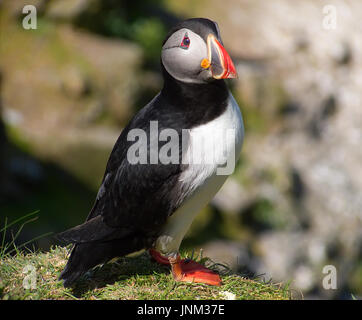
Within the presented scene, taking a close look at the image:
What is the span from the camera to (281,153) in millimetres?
12836

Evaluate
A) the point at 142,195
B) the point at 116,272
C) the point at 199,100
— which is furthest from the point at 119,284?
the point at 199,100

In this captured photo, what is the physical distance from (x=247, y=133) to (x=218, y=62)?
9.53 meters

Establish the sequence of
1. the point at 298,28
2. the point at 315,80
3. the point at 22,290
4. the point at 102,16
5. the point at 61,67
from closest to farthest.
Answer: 1. the point at 22,290
2. the point at 61,67
3. the point at 102,16
4. the point at 315,80
5. the point at 298,28

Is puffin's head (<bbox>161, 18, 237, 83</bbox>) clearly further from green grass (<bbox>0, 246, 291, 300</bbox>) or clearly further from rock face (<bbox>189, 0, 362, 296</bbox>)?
rock face (<bbox>189, 0, 362, 296</bbox>)

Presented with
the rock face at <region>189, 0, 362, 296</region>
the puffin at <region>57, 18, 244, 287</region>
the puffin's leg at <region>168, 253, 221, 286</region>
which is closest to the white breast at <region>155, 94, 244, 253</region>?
the puffin at <region>57, 18, 244, 287</region>

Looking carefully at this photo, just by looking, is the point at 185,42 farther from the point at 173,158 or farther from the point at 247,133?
the point at 247,133

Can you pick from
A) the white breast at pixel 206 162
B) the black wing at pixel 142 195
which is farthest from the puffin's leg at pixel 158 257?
the black wing at pixel 142 195

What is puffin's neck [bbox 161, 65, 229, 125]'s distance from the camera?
378 cm

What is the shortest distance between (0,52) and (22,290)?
8.45 meters

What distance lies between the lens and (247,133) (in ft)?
42.9

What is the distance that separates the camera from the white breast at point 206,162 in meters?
3.70

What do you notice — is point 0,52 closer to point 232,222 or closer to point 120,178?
point 232,222

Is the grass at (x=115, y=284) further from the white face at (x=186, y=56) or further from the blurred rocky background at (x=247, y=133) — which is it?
the blurred rocky background at (x=247, y=133)

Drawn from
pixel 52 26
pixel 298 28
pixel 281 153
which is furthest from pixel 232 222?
pixel 298 28
